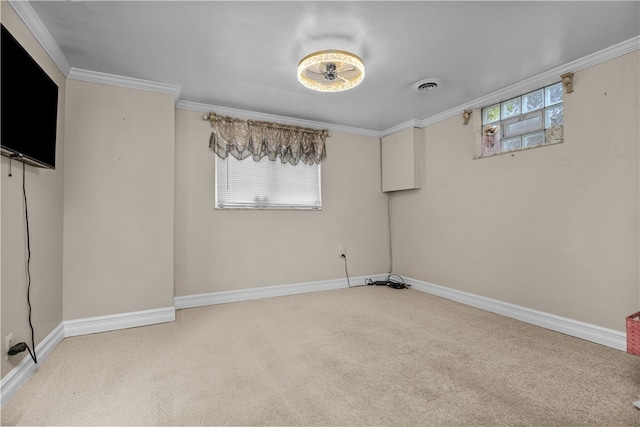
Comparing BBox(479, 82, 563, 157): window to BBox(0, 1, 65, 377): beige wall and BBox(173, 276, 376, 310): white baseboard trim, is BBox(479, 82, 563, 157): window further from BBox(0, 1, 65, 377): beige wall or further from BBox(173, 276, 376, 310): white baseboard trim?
BBox(0, 1, 65, 377): beige wall

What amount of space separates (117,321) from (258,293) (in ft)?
5.04

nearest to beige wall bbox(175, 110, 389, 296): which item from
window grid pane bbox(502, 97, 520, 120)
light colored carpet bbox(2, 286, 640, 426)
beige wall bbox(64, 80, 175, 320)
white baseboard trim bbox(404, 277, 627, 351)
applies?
beige wall bbox(64, 80, 175, 320)

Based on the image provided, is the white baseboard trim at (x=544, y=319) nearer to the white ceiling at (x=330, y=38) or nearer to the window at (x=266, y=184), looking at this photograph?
the window at (x=266, y=184)

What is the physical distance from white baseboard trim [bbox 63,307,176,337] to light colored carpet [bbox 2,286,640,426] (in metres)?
0.12

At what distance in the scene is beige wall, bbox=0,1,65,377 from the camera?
176cm

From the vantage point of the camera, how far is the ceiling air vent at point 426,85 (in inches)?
118

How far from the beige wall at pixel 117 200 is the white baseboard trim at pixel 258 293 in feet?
1.55

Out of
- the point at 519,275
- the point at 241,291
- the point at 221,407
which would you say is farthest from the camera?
the point at 241,291

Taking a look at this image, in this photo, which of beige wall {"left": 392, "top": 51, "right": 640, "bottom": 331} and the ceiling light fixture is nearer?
the ceiling light fixture

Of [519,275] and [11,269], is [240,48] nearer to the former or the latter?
[11,269]

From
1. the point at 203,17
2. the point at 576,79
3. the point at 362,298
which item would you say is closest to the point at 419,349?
the point at 362,298

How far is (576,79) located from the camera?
2.65 m

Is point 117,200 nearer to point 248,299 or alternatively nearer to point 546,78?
point 248,299

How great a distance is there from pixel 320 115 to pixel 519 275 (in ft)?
9.91
